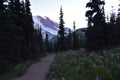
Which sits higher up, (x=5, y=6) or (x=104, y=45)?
(x=5, y=6)

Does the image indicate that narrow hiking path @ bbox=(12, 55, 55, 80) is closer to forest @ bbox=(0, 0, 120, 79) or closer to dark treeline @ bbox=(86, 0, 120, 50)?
forest @ bbox=(0, 0, 120, 79)

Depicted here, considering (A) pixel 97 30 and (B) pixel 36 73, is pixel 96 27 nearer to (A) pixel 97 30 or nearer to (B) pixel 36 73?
(A) pixel 97 30

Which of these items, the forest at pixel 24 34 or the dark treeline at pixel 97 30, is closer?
the forest at pixel 24 34


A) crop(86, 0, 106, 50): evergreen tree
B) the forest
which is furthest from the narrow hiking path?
crop(86, 0, 106, 50): evergreen tree

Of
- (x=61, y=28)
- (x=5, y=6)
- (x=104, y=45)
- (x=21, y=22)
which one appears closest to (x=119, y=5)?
(x=61, y=28)

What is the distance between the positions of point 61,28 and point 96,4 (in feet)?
130

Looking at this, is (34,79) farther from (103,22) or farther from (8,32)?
(103,22)

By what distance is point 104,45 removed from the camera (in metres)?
29.3

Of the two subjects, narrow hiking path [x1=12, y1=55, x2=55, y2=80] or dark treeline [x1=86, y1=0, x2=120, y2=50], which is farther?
dark treeline [x1=86, y1=0, x2=120, y2=50]

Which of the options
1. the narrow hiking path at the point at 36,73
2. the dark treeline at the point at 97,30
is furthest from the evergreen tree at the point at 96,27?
the narrow hiking path at the point at 36,73

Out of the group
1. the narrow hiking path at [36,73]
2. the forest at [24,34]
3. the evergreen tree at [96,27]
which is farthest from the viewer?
the evergreen tree at [96,27]

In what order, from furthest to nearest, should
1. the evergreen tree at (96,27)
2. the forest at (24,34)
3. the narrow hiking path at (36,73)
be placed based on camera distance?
the evergreen tree at (96,27) → the forest at (24,34) → the narrow hiking path at (36,73)

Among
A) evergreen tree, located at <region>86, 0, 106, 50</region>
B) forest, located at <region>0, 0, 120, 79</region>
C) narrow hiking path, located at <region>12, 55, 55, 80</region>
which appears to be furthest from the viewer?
evergreen tree, located at <region>86, 0, 106, 50</region>

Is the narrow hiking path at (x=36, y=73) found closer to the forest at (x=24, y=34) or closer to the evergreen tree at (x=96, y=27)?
the forest at (x=24, y=34)
